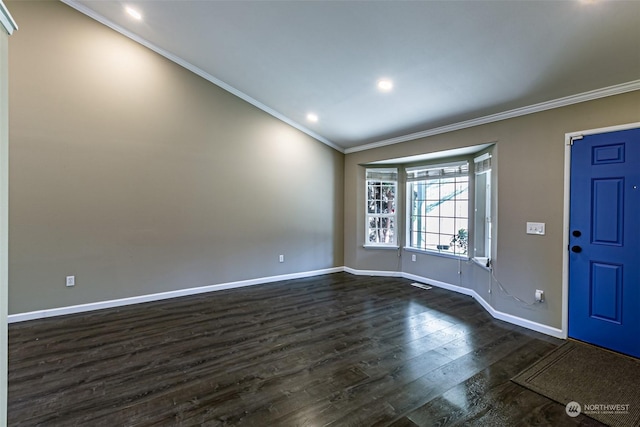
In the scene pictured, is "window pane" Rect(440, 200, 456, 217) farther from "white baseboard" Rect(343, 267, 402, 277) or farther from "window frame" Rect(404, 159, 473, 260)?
"white baseboard" Rect(343, 267, 402, 277)

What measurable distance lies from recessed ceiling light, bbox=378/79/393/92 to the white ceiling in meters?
0.09

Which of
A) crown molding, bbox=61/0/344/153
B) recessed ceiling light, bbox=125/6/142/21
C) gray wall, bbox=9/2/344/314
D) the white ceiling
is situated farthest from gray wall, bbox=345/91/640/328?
recessed ceiling light, bbox=125/6/142/21

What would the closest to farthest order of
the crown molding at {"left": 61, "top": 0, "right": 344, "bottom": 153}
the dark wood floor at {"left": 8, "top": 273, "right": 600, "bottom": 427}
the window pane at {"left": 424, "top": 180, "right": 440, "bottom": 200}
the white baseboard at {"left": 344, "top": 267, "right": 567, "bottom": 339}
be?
the dark wood floor at {"left": 8, "top": 273, "right": 600, "bottom": 427} → the white baseboard at {"left": 344, "top": 267, "right": 567, "bottom": 339} → the crown molding at {"left": 61, "top": 0, "right": 344, "bottom": 153} → the window pane at {"left": 424, "top": 180, "right": 440, "bottom": 200}

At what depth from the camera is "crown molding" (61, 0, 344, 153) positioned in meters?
3.69

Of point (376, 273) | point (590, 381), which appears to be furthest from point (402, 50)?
point (376, 273)

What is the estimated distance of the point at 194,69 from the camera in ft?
14.6

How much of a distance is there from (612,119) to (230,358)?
4232 millimetres

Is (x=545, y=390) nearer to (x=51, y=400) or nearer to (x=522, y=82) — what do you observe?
(x=522, y=82)

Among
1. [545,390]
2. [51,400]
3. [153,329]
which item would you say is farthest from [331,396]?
[153,329]

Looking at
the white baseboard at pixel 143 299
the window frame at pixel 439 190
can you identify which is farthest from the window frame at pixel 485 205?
the white baseboard at pixel 143 299

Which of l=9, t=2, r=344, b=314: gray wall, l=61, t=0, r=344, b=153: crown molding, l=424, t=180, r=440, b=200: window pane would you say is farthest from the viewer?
l=424, t=180, r=440, b=200: window pane

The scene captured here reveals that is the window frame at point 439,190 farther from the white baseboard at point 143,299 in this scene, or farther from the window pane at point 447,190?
the white baseboard at point 143,299

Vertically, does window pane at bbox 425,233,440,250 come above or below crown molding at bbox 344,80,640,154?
below

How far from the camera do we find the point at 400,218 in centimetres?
571
